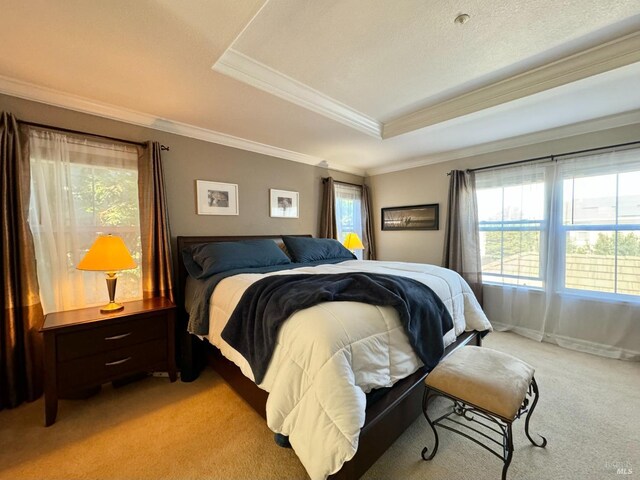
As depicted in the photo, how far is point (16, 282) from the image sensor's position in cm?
203

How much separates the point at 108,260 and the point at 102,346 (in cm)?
64

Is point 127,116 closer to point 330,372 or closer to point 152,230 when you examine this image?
point 152,230

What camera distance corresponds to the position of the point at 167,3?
4.62 feet

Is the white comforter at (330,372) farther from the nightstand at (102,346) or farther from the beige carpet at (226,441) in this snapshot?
the nightstand at (102,346)

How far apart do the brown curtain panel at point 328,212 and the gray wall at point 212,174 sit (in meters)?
0.13

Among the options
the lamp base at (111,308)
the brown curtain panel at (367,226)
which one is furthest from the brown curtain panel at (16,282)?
the brown curtain panel at (367,226)

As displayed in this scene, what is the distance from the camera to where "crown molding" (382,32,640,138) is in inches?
72.5

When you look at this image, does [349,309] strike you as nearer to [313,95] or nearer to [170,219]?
[313,95]

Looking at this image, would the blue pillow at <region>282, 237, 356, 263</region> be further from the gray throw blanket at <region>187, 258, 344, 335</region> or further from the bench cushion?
the bench cushion

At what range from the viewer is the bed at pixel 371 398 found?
1.28m

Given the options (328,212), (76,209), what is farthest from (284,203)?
(76,209)

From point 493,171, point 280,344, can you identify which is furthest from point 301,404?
point 493,171

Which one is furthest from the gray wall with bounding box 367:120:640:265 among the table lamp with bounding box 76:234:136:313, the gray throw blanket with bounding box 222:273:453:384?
the table lamp with bounding box 76:234:136:313

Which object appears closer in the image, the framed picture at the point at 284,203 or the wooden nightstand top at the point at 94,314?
the wooden nightstand top at the point at 94,314
